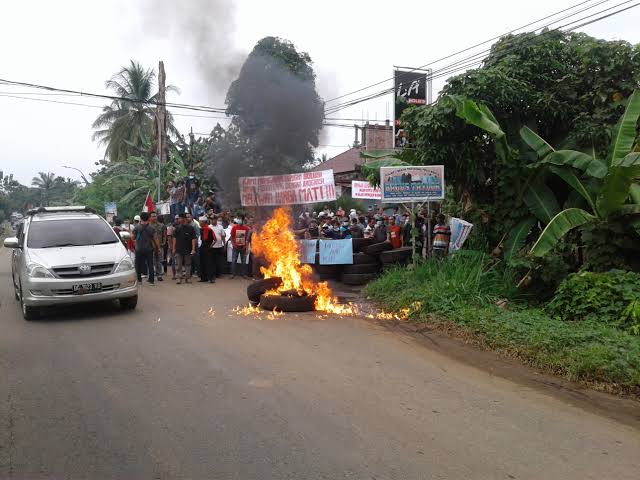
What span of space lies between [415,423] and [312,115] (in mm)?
10546

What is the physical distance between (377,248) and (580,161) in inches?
194

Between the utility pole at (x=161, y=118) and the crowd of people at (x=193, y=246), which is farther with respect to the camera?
the utility pole at (x=161, y=118)

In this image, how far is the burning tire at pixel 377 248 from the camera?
12516 millimetres

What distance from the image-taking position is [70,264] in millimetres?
8773

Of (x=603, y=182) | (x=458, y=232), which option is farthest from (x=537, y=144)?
(x=458, y=232)

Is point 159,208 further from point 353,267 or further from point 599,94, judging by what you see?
point 599,94

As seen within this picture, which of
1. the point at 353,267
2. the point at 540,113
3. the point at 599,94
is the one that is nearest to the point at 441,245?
the point at 353,267

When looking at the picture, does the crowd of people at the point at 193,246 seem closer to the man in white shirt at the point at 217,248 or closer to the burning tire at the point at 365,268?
the man in white shirt at the point at 217,248

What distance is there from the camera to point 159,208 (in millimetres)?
23156

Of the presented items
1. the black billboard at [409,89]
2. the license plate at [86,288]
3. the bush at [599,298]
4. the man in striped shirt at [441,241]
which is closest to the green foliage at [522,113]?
the man in striped shirt at [441,241]

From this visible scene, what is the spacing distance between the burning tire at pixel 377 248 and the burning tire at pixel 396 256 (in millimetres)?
213

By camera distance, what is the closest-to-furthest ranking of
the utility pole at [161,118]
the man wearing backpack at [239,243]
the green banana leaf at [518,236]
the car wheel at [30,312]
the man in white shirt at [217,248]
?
the car wheel at [30,312]
the green banana leaf at [518,236]
the man in white shirt at [217,248]
the man wearing backpack at [239,243]
the utility pole at [161,118]

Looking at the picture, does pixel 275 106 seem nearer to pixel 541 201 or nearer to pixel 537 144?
pixel 537 144

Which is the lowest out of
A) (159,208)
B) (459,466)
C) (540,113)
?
(459,466)
